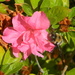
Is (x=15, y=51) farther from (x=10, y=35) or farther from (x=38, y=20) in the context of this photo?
(x=38, y=20)

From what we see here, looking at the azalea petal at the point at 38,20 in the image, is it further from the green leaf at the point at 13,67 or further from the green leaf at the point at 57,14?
the green leaf at the point at 13,67

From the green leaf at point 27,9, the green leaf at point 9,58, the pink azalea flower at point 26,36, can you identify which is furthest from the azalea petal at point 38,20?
the green leaf at point 9,58

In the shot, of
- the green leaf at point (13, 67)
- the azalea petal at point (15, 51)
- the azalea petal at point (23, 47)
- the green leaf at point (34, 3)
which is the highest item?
the green leaf at point (34, 3)

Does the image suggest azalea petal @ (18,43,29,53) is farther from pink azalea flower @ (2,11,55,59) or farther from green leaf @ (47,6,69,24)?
green leaf @ (47,6,69,24)

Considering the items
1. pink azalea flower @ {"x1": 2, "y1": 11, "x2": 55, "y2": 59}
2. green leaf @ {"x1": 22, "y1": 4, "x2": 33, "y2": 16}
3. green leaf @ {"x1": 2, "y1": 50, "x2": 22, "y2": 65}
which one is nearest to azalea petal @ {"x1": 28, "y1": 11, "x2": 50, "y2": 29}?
pink azalea flower @ {"x1": 2, "y1": 11, "x2": 55, "y2": 59}

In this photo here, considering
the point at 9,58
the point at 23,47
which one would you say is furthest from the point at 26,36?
the point at 9,58

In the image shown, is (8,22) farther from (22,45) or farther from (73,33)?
(73,33)
